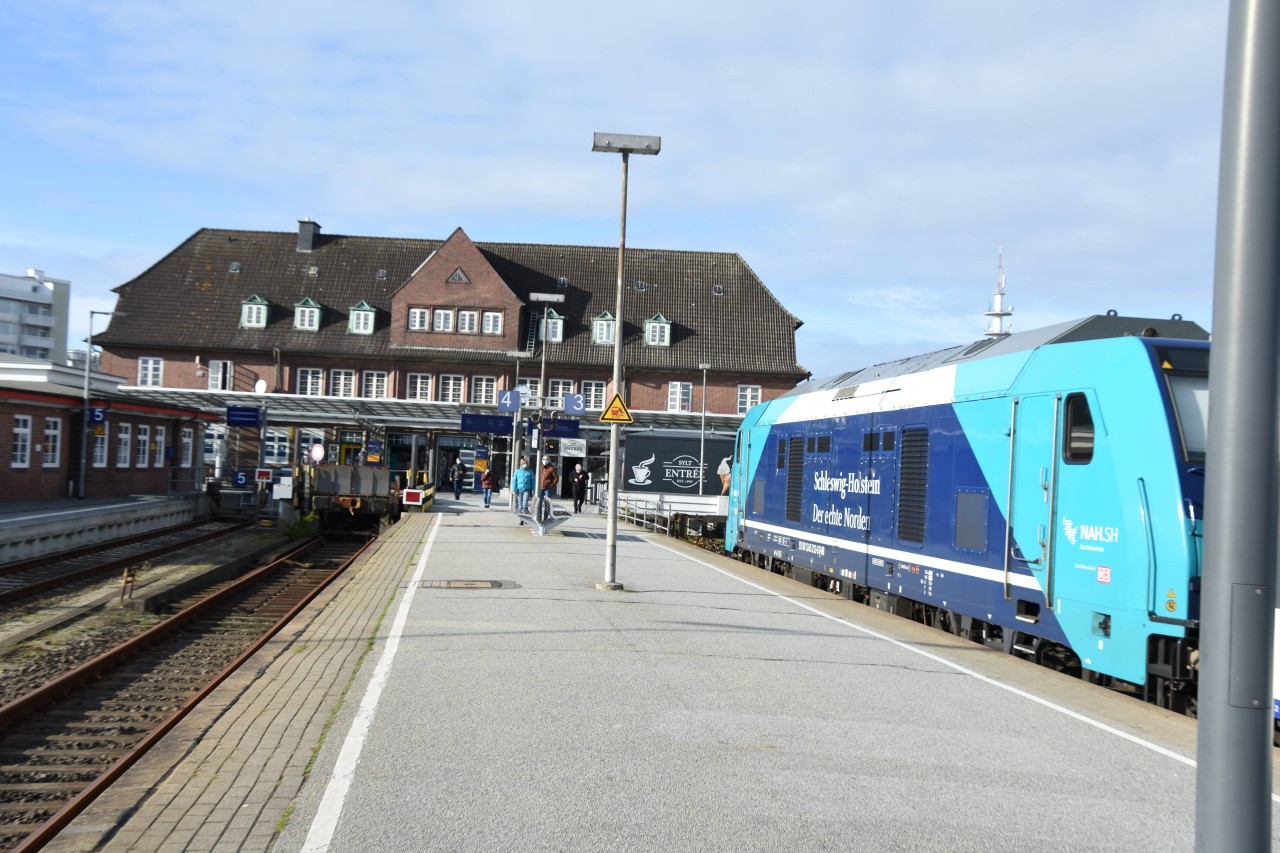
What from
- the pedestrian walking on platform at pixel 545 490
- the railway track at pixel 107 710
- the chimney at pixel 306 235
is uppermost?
the chimney at pixel 306 235

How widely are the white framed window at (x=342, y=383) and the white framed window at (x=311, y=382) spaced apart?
1.67 ft

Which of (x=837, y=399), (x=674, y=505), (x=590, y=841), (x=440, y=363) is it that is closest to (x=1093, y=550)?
(x=590, y=841)

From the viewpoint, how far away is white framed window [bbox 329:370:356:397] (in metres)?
58.9

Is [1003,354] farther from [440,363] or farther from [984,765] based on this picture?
[440,363]

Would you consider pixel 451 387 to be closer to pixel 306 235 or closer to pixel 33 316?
pixel 306 235

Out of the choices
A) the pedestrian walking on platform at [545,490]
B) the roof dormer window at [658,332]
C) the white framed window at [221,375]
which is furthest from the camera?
the roof dormer window at [658,332]

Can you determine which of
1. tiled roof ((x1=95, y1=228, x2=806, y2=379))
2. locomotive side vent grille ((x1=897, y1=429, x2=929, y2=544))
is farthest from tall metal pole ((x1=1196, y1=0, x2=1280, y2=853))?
tiled roof ((x1=95, y1=228, x2=806, y2=379))

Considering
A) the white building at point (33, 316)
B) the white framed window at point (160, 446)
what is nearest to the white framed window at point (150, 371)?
the white framed window at point (160, 446)

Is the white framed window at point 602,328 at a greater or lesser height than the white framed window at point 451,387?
greater

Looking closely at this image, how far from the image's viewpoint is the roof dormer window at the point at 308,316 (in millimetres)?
60094

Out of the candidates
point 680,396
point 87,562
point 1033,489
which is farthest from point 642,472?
Result: point 1033,489

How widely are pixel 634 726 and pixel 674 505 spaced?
27.6m

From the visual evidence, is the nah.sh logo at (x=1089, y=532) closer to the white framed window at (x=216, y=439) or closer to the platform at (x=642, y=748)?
the platform at (x=642, y=748)

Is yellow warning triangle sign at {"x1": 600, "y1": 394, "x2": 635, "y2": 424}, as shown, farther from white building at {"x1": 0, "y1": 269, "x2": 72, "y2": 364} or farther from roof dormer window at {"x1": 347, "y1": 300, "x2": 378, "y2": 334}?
white building at {"x1": 0, "y1": 269, "x2": 72, "y2": 364}
